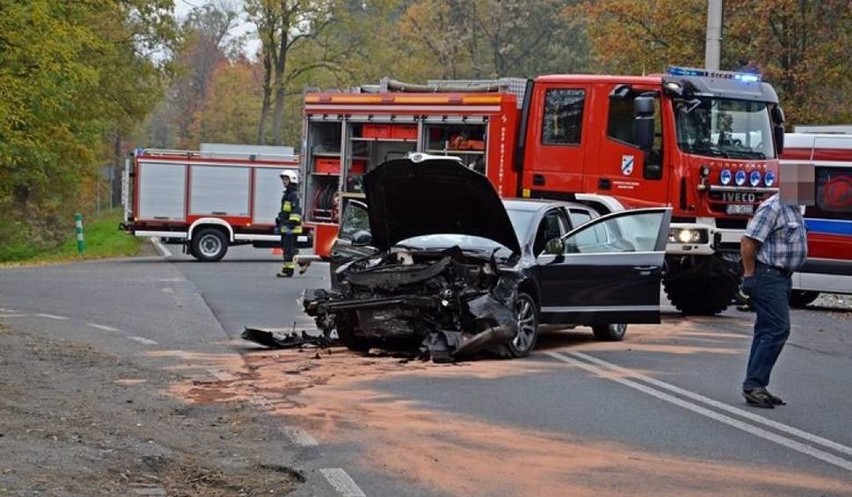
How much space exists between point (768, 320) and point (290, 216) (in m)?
13.3

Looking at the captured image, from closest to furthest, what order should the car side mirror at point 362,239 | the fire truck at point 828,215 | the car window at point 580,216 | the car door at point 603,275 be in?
the car door at point 603,275
the car side mirror at point 362,239
the car window at point 580,216
the fire truck at point 828,215

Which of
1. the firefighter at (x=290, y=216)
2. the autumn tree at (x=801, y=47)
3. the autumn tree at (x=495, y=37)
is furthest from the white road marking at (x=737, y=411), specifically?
the autumn tree at (x=495, y=37)

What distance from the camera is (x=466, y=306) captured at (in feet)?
40.7

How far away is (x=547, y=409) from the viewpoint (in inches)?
390

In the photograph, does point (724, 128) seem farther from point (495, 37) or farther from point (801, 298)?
point (495, 37)

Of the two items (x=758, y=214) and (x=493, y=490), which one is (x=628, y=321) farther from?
(x=493, y=490)

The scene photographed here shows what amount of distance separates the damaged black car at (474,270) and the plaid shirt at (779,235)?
9.84 ft

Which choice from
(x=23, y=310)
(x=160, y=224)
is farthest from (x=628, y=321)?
(x=160, y=224)

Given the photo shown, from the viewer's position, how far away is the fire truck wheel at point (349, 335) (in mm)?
13125

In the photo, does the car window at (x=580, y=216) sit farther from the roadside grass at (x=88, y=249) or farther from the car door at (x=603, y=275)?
the roadside grass at (x=88, y=249)

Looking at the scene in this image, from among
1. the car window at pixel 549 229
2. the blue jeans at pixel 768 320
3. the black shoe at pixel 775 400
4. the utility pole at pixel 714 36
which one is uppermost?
the utility pole at pixel 714 36

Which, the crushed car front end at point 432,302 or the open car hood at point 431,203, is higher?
the open car hood at point 431,203

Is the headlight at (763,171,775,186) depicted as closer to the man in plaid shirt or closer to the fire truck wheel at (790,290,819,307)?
the fire truck wheel at (790,290,819,307)

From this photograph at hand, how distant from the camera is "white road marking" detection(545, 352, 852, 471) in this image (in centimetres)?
831
